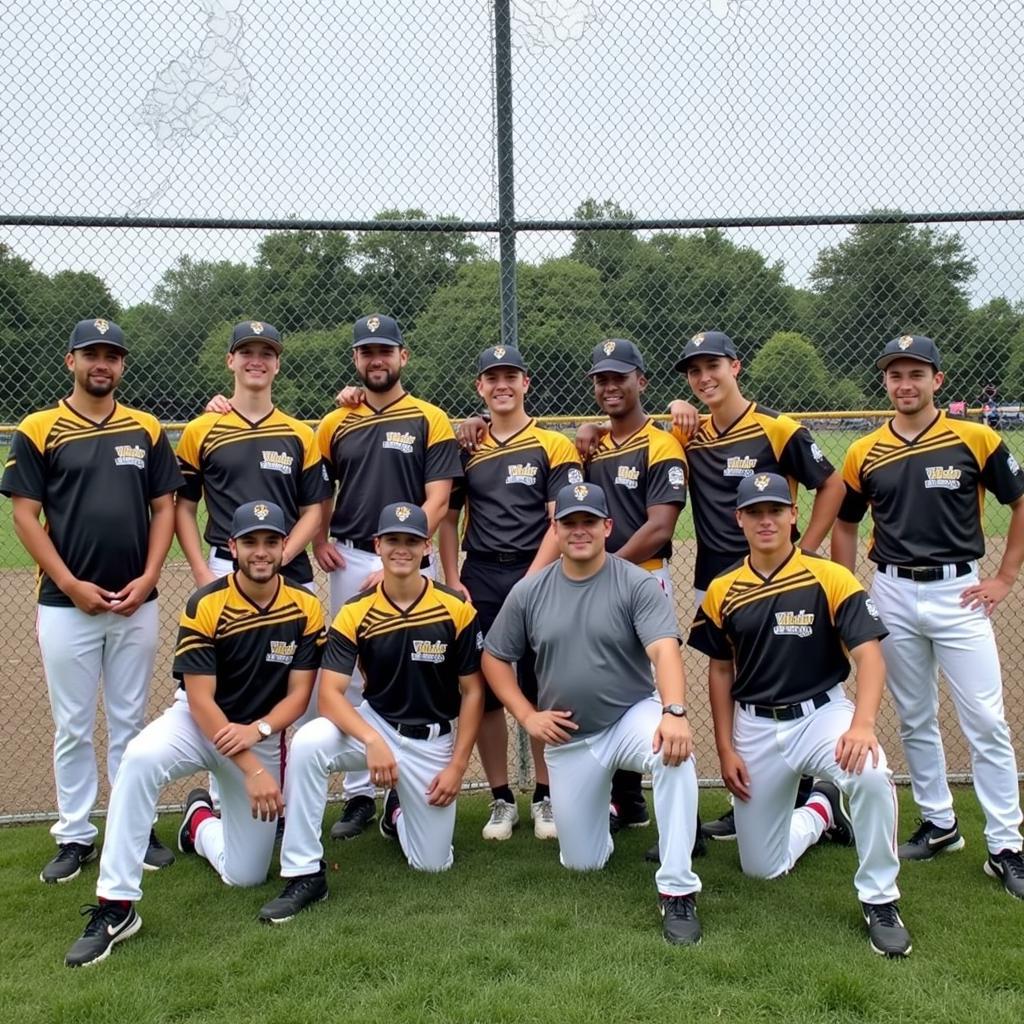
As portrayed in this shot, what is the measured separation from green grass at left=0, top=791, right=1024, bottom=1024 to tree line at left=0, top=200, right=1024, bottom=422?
10.0 feet

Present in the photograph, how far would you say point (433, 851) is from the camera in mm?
4070

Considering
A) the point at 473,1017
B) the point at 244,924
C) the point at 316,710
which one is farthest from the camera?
the point at 316,710

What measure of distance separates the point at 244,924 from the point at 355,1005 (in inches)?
30.8

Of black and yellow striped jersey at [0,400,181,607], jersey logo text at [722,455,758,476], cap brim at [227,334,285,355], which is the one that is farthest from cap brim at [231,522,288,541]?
jersey logo text at [722,455,758,476]

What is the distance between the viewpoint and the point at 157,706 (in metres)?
6.80

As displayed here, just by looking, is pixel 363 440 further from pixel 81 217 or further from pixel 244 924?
pixel 244 924

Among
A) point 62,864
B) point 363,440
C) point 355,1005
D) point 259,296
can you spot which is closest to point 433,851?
point 355,1005

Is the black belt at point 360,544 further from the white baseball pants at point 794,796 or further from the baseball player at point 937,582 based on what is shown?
the baseball player at point 937,582

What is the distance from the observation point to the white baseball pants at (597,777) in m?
3.58

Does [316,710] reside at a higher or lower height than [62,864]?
higher

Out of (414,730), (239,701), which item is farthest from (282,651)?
(414,730)

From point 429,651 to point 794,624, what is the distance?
1474 mm

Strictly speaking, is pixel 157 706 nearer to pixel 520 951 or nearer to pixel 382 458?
pixel 382 458

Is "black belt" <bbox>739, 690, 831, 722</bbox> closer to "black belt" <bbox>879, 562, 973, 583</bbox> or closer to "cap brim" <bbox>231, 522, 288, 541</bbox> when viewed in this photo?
"black belt" <bbox>879, 562, 973, 583</bbox>
